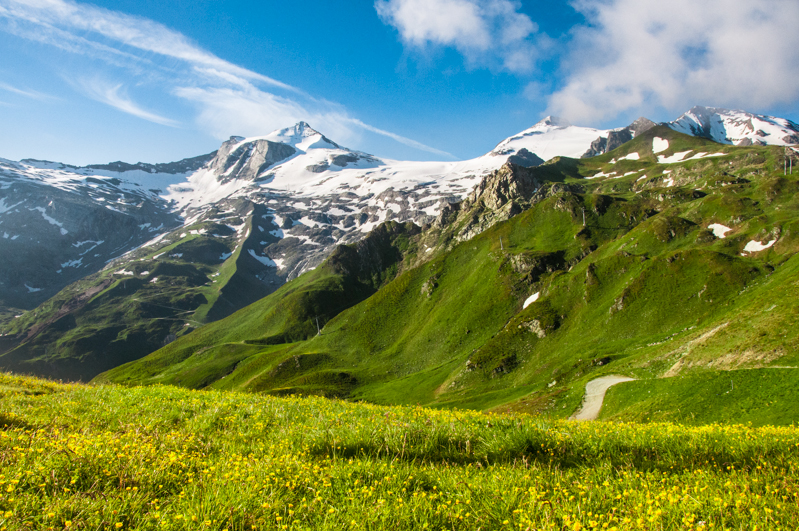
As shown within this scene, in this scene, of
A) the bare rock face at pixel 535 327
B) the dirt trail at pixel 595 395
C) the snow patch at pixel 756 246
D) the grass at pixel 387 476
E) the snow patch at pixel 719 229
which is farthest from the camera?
the snow patch at pixel 719 229

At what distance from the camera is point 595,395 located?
1900 inches

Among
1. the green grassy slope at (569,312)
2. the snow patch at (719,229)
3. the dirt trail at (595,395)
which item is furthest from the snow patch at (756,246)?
the dirt trail at (595,395)

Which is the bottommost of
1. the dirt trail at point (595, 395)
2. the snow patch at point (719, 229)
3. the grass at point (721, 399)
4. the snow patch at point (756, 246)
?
the dirt trail at point (595, 395)

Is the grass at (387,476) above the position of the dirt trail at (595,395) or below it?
above

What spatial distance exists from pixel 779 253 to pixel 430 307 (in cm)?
9058

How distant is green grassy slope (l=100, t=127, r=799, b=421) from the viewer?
52.4 meters

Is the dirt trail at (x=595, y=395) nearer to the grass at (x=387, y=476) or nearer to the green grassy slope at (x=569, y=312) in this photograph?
the green grassy slope at (x=569, y=312)

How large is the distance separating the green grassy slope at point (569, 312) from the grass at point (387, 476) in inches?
1116

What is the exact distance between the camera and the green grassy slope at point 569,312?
5241cm

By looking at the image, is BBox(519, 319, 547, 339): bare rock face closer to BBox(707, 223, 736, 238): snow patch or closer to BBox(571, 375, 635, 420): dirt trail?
BBox(571, 375, 635, 420): dirt trail

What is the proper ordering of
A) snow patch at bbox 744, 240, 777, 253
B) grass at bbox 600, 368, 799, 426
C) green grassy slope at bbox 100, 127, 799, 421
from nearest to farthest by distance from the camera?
grass at bbox 600, 368, 799, 426 → green grassy slope at bbox 100, 127, 799, 421 → snow patch at bbox 744, 240, 777, 253

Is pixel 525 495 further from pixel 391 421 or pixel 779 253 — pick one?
pixel 779 253

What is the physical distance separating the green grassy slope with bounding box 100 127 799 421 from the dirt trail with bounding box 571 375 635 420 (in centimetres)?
147

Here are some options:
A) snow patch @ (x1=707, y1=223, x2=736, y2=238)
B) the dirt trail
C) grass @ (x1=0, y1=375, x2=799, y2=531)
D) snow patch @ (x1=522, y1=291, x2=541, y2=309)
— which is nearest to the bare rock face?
snow patch @ (x1=522, y1=291, x2=541, y2=309)
